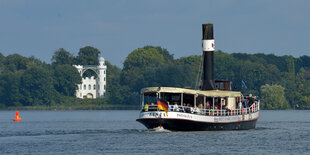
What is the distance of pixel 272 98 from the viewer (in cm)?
19000

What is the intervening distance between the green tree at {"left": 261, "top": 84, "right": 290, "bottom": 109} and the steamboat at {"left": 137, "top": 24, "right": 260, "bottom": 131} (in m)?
111

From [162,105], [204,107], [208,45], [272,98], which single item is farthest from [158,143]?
[272,98]

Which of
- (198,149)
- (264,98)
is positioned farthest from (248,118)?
(264,98)

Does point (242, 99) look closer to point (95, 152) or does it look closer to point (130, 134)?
point (130, 134)

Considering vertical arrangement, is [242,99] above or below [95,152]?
above

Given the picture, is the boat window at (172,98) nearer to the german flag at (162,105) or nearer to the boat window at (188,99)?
the boat window at (188,99)

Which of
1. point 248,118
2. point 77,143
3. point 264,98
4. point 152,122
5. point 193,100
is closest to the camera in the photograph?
point 77,143

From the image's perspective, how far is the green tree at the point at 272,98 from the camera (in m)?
190

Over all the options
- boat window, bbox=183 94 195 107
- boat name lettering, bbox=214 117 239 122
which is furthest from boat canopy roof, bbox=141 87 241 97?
boat name lettering, bbox=214 117 239 122

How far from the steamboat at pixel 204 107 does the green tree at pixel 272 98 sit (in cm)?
11137

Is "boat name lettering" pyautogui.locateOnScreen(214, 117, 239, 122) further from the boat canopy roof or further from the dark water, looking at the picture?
the boat canopy roof

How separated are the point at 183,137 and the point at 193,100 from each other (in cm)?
787

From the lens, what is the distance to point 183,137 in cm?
6331

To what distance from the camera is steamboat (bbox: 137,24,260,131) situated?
216 feet
